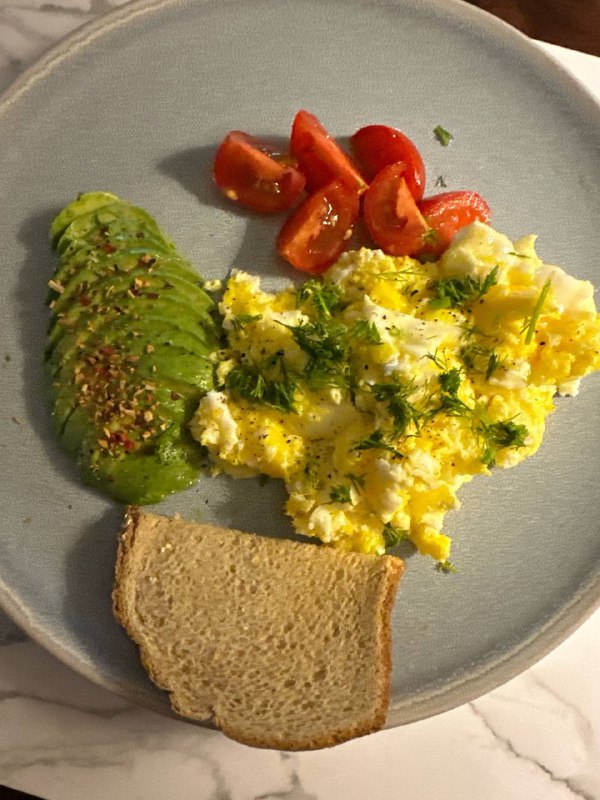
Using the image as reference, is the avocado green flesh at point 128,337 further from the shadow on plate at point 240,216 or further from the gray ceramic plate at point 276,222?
the shadow on plate at point 240,216

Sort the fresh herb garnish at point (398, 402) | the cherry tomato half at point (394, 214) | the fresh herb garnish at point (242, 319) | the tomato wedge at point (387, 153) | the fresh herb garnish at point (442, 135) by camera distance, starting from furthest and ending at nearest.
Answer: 1. the fresh herb garnish at point (442, 135)
2. the tomato wedge at point (387, 153)
3. the cherry tomato half at point (394, 214)
4. the fresh herb garnish at point (242, 319)
5. the fresh herb garnish at point (398, 402)

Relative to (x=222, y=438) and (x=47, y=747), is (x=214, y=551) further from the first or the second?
(x=47, y=747)

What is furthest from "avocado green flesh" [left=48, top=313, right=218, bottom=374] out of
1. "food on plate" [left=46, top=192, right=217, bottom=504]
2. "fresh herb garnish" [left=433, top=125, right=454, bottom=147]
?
"fresh herb garnish" [left=433, top=125, right=454, bottom=147]

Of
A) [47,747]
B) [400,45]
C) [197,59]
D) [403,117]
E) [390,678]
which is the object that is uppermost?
[400,45]

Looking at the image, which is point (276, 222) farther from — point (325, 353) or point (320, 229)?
point (325, 353)

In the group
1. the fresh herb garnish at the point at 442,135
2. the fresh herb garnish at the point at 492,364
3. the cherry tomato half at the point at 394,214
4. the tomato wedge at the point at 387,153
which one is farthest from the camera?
the fresh herb garnish at the point at 442,135

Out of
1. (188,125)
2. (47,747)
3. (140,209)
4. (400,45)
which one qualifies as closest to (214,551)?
(47,747)

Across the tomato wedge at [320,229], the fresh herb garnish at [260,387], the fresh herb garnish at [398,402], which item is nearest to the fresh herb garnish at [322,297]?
the tomato wedge at [320,229]
